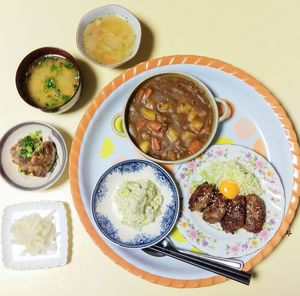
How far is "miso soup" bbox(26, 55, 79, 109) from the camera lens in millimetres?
2646

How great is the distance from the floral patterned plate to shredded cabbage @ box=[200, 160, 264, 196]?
0.03m

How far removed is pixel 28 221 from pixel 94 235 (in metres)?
0.43

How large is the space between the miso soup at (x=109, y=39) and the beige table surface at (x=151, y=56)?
0.39 ft

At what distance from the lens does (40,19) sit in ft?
9.36

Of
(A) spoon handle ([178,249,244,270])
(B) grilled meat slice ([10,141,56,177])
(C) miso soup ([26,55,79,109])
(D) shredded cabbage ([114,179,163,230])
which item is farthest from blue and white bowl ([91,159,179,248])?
(C) miso soup ([26,55,79,109])

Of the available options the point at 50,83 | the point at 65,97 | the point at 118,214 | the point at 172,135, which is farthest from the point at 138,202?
the point at 50,83

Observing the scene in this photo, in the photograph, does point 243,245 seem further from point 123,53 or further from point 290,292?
point 123,53

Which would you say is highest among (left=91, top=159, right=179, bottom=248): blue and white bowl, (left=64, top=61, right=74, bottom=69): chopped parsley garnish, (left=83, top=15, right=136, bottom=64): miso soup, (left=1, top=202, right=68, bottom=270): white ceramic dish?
(left=83, top=15, right=136, bottom=64): miso soup

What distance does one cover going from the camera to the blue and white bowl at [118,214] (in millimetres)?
2504

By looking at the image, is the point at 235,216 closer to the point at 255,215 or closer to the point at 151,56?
the point at 255,215

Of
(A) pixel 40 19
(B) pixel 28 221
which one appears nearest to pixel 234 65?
(A) pixel 40 19

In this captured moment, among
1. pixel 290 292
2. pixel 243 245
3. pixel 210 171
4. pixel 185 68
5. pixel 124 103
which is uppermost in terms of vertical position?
pixel 185 68

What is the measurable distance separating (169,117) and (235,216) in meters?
0.69

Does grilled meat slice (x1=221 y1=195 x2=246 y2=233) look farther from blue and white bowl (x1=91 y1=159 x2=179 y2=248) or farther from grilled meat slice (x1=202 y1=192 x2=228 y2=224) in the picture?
blue and white bowl (x1=91 y1=159 x2=179 y2=248)
